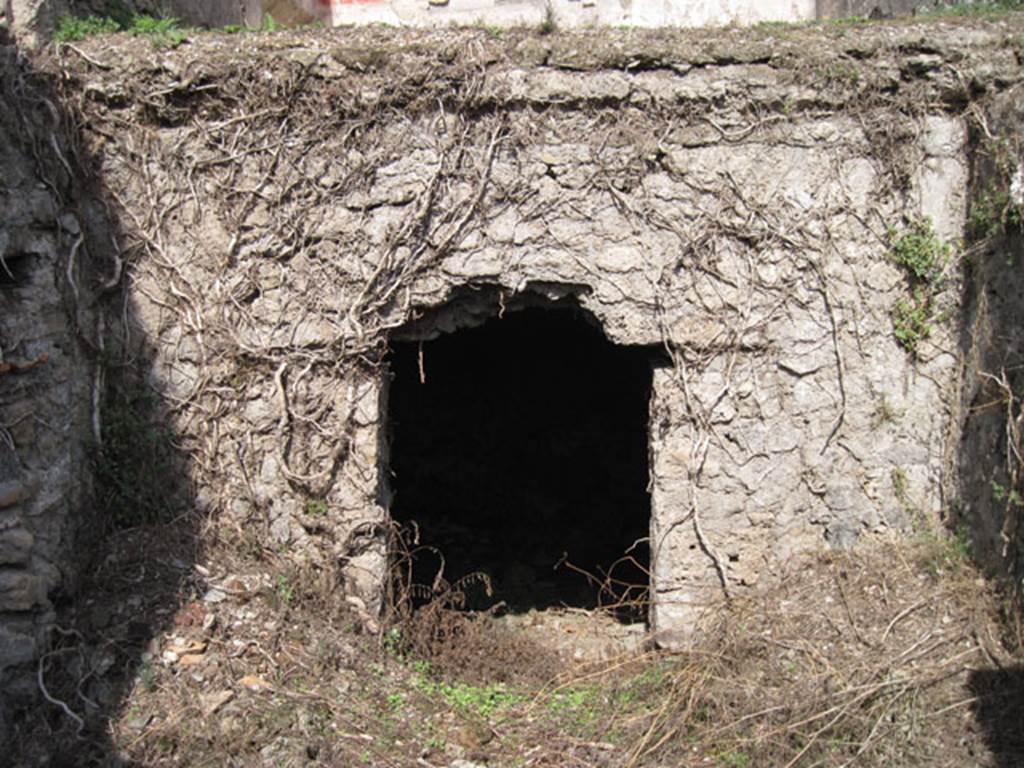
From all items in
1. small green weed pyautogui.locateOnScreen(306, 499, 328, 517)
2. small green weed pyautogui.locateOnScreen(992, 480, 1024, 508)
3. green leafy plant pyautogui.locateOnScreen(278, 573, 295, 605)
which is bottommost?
green leafy plant pyautogui.locateOnScreen(278, 573, 295, 605)

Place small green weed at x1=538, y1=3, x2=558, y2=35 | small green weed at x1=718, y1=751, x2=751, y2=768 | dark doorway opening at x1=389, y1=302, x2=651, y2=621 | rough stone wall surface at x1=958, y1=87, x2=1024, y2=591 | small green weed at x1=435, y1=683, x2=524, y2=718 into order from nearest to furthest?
small green weed at x1=718, y1=751, x2=751, y2=768 → rough stone wall surface at x1=958, y1=87, x2=1024, y2=591 → small green weed at x1=435, y1=683, x2=524, y2=718 → small green weed at x1=538, y1=3, x2=558, y2=35 → dark doorway opening at x1=389, y1=302, x2=651, y2=621

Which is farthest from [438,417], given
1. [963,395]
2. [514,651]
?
[963,395]

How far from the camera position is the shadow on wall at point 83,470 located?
416cm

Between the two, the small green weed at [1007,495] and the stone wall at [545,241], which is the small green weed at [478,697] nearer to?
the stone wall at [545,241]

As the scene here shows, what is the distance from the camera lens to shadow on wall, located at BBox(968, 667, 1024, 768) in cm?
387

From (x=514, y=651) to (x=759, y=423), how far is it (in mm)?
1667

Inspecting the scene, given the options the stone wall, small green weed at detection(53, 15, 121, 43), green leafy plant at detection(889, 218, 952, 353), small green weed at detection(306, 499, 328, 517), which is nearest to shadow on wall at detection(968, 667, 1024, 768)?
the stone wall

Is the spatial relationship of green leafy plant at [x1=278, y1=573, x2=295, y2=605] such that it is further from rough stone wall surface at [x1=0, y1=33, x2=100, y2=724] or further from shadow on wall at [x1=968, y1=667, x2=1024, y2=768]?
shadow on wall at [x1=968, y1=667, x2=1024, y2=768]

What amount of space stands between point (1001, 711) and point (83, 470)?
3944 mm

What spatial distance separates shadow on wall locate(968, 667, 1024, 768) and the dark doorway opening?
377 centimetres

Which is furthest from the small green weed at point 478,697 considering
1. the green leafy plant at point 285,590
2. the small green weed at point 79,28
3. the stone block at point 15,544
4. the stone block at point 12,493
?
the small green weed at point 79,28

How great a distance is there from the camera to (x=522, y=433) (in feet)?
27.3

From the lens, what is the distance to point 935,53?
A: 470 cm

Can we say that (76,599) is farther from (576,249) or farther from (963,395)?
(963,395)
